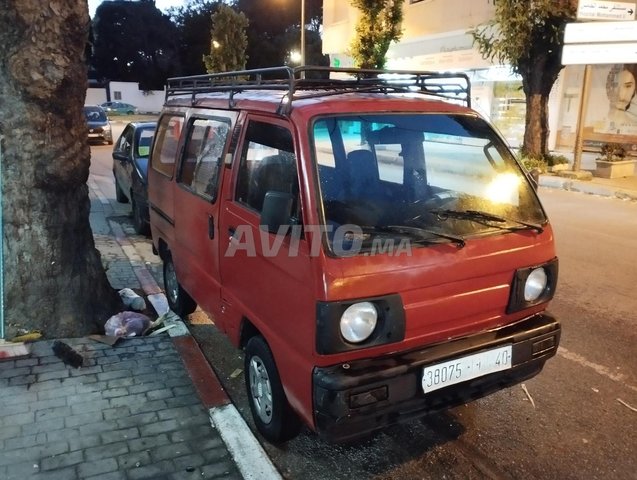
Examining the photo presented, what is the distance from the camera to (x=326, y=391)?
8.33 ft

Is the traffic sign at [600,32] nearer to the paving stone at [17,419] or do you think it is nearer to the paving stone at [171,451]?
the paving stone at [171,451]

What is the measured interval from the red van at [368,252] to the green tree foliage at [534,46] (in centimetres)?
1118

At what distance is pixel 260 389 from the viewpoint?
3.30 meters

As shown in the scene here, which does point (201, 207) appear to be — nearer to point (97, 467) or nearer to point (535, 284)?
point (97, 467)

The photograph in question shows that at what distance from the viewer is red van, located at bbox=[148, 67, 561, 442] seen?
2625 mm

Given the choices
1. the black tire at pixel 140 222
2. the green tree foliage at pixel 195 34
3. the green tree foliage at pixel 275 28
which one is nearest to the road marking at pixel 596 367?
the black tire at pixel 140 222

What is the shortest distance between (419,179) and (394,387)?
1.38m

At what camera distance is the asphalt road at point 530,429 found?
3.06 metres

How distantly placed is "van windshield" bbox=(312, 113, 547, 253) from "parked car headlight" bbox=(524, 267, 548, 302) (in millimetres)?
264

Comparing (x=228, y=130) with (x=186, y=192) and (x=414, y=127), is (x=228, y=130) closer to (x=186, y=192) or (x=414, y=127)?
(x=186, y=192)

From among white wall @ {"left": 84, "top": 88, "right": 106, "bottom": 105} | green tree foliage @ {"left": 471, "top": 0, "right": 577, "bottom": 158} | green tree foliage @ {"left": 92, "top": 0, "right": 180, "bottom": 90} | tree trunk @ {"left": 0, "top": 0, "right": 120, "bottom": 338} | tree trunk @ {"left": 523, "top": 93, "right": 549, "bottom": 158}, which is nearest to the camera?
tree trunk @ {"left": 0, "top": 0, "right": 120, "bottom": 338}

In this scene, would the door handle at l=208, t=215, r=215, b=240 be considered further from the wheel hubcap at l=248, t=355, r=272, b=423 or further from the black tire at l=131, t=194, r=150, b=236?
the black tire at l=131, t=194, r=150, b=236

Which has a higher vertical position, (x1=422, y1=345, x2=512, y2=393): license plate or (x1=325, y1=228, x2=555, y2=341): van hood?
(x1=325, y1=228, x2=555, y2=341): van hood

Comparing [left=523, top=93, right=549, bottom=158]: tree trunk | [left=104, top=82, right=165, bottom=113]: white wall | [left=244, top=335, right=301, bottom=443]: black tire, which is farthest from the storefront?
[left=104, top=82, right=165, bottom=113]: white wall
